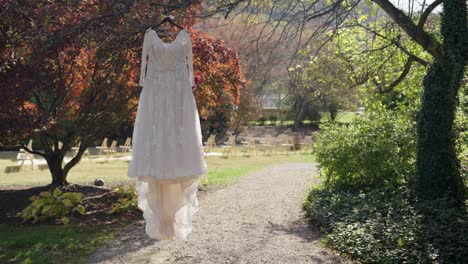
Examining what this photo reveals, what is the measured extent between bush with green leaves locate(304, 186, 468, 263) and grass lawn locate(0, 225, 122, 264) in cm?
303

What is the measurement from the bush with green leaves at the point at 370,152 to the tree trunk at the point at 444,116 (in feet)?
3.31

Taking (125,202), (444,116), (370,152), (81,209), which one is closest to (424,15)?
(444,116)

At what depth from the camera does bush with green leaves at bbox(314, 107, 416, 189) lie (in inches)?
315

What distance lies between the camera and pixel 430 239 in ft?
16.5

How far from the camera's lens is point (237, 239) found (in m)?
6.13

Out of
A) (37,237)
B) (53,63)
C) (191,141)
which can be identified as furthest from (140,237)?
(53,63)

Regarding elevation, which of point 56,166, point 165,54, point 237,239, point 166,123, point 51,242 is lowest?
point 237,239

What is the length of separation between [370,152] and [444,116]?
66.4 inches

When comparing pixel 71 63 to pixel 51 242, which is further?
pixel 71 63

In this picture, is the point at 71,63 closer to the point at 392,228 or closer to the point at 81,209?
the point at 81,209

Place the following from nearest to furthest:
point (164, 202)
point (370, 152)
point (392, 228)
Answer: point (164, 202)
point (392, 228)
point (370, 152)

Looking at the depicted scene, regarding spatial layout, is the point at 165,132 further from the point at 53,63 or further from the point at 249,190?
the point at 249,190

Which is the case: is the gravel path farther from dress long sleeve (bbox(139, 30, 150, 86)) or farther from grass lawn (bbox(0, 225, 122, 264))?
dress long sleeve (bbox(139, 30, 150, 86))

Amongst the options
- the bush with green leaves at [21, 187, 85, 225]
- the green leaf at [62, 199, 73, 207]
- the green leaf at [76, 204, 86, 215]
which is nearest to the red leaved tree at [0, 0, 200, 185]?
the bush with green leaves at [21, 187, 85, 225]
